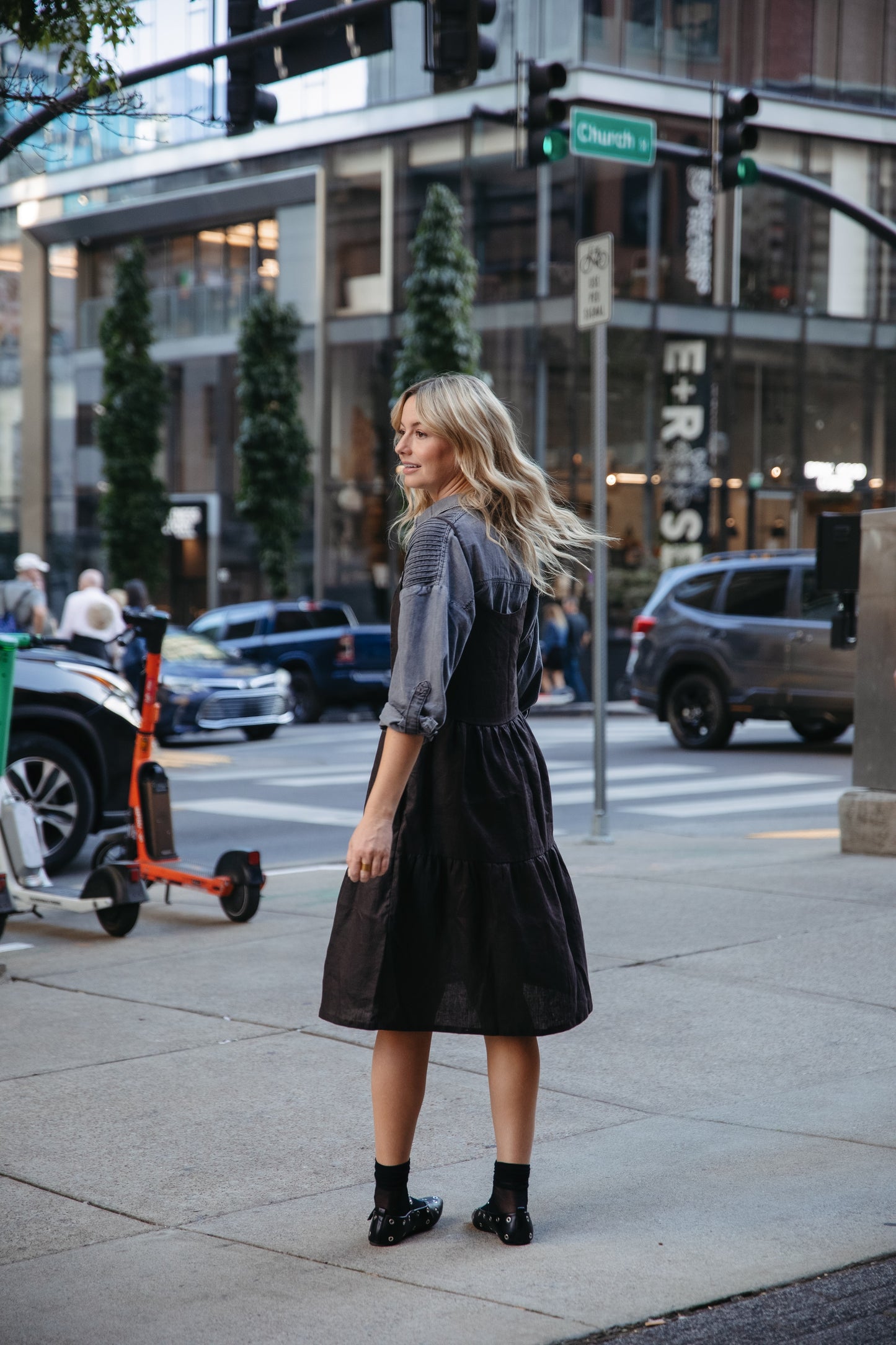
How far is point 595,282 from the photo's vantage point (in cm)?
970

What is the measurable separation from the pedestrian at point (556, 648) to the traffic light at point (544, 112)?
11.4m

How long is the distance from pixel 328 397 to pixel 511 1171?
30571mm

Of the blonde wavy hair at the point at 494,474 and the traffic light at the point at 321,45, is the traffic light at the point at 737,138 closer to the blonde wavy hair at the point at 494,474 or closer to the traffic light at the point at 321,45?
the traffic light at the point at 321,45

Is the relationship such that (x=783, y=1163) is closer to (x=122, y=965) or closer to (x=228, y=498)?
(x=122, y=965)

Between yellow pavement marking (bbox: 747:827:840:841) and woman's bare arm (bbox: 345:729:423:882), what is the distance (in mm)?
7334

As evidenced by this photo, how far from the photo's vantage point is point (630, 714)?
978 inches

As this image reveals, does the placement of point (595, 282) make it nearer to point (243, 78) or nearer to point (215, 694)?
point (243, 78)

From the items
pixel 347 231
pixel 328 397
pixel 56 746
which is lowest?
pixel 56 746

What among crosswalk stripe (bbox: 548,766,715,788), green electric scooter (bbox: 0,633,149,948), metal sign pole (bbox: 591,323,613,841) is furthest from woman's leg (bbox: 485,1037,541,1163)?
crosswalk stripe (bbox: 548,766,715,788)

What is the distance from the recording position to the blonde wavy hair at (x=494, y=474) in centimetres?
365

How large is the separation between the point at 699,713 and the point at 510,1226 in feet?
46.5

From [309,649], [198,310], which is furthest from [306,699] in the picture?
[198,310]

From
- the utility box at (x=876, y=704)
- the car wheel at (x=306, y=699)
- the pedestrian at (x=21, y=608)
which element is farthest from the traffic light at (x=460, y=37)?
the car wheel at (x=306, y=699)

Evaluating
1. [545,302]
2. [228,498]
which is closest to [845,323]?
[545,302]
